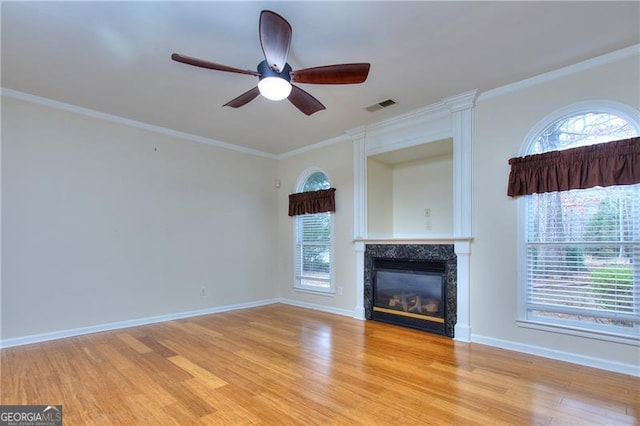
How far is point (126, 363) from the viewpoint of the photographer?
3031 mm

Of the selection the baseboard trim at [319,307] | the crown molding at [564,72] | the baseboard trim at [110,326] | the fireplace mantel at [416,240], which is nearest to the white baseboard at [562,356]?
the fireplace mantel at [416,240]

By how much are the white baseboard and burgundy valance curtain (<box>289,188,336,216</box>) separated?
2.68 meters

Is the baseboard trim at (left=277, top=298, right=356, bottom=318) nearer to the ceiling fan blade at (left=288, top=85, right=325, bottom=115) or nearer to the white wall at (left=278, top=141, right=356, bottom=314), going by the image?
the white wall at (left=278, top=141, right=356, bottom=314)

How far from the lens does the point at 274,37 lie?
213 centimetres

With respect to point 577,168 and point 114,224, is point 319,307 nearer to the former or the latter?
point 114,224

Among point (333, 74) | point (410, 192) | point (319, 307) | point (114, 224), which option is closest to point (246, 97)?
point (333, 74)

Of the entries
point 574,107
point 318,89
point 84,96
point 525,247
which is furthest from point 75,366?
point 574,107

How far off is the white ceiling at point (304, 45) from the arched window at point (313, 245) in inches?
75.4

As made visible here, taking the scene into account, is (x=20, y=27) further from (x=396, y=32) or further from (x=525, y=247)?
(x=525, y=247)

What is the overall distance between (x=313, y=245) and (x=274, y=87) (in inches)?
135

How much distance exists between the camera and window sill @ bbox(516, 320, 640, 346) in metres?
2.77

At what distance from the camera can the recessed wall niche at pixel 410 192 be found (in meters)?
4.66

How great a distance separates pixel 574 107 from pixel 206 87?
142 inches

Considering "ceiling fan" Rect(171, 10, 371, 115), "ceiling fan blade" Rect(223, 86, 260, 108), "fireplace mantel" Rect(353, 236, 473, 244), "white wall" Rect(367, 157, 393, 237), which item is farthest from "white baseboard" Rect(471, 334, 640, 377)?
"ceiling fan blade" Rect(223, 86, 260, 108)
